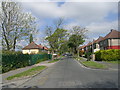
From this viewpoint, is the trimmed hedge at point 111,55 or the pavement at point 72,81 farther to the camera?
the trimmed hedge at point 111,55

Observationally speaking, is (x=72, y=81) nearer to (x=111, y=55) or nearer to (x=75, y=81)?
(x=75, y=81)

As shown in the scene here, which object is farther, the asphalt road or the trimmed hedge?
the trimmed hedge

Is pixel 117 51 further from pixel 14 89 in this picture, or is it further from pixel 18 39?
pixel 14 89

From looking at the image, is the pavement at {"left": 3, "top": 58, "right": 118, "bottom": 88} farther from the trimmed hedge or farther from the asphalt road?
the trimmed hedge

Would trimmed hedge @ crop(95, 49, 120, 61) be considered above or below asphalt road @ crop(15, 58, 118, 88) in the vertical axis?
above

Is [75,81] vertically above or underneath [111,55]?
underneath

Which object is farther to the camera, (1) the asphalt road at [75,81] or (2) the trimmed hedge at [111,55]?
(2) the trimmed hedge at [111,55]

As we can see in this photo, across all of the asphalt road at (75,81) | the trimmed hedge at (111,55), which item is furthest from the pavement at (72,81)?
the trimmed hedge at (111,55)

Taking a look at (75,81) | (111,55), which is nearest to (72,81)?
(75,81)

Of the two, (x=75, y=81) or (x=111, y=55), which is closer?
(x=75, y=81)

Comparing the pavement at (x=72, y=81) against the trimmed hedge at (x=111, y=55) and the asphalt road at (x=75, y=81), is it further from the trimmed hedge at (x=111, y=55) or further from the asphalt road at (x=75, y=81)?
the trimmed hedge at (x=111, y=55)

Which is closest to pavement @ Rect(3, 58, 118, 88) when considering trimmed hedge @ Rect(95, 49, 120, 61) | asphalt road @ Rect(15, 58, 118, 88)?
asphalt road @ Rect(15, 58, 118, 88)

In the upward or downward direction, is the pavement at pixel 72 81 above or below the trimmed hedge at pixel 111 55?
below

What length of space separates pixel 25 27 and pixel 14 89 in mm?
20388
